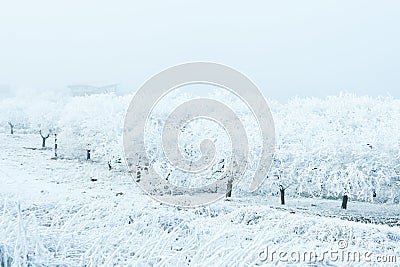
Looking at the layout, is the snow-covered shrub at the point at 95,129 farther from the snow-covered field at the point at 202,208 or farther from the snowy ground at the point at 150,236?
the snowy ground at the point at 150,236

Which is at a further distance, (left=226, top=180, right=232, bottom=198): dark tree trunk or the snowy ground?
(left=226, top=180, right=232, bottom=198): dark tree trunk

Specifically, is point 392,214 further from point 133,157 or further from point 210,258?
point 210,258

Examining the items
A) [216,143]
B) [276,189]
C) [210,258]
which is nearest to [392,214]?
[276,189]

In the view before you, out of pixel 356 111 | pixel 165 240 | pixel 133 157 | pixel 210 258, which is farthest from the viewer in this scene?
pixel 356 111

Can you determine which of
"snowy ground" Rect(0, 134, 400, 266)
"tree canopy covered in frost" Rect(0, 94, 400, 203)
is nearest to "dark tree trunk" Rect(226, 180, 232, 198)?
"tree canopy covered in frost" Rect(0, 94, 400, 203)

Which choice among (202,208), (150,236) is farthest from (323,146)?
(150,236)

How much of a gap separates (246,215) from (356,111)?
40423 mm


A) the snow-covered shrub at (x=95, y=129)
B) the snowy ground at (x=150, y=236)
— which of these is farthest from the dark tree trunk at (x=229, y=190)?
the snowy ground at (x=150, y=236)

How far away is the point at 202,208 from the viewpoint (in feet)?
59.7

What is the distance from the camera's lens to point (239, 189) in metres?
36.7

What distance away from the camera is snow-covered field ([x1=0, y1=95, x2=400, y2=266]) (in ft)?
21.9

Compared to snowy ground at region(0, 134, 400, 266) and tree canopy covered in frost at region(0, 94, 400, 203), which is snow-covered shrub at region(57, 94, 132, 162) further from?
snowy ground at region(0, 134, 400, 266)

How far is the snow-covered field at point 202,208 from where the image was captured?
6.69m

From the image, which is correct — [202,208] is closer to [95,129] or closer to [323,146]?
[323,146]
